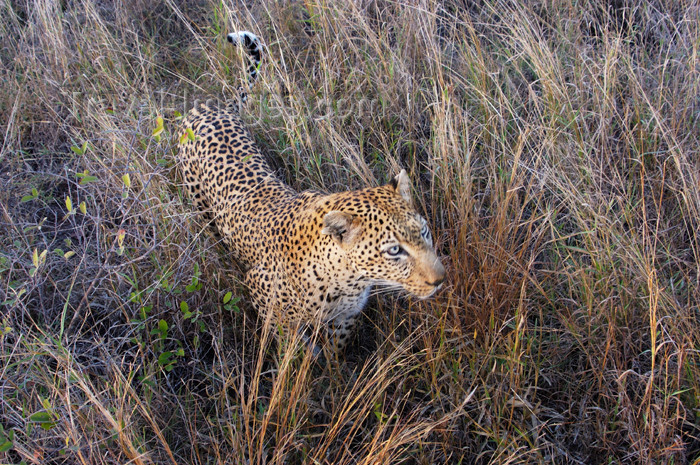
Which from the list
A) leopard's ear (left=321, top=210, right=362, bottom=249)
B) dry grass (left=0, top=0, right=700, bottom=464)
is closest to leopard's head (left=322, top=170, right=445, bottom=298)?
leopard's ear (left=321, top=210, right=362, bottom=249)

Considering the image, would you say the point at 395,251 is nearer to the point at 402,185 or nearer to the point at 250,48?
the point at 402,185

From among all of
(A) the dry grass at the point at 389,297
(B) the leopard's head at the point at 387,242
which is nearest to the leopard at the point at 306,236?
(B) the leopard's head at the point at 387,242

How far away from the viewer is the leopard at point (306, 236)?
112 inches

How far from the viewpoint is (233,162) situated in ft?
13.0

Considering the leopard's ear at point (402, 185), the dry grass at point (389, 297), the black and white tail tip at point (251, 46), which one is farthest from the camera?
the black and white tail tip at point (251, 46)

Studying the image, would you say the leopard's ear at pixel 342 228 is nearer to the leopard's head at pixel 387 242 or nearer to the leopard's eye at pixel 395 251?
the leopard's head at pixel 387 242

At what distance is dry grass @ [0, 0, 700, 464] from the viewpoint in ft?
8.79

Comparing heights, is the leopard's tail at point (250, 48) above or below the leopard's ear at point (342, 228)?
above

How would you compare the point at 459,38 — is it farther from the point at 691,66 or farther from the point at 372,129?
the point at 691,66

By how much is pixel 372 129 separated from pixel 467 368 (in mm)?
1847

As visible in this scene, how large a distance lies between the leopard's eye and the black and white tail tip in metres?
2.17

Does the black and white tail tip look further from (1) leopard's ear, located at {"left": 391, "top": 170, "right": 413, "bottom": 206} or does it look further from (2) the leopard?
(1) leopard's ear, located at {"left": 391, "top": 170, "right": 413, "bottom": 206}

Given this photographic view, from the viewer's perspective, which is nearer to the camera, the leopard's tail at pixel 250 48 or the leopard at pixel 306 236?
the leopard at pixel 306 236

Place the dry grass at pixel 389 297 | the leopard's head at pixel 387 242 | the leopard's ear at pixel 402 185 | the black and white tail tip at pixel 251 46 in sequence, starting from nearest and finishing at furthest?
the dry grass at pixel 389 297
the leopard's head at pixel 387 242
the leopard's ear at pixel 402 185
the black and white tail tip at pixel 251 46
